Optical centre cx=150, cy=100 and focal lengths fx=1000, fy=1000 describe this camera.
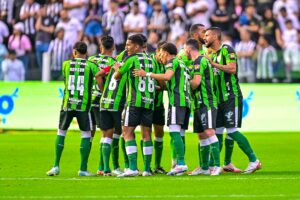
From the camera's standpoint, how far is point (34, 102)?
2553 centimetres

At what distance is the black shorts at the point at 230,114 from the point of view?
1608 cm

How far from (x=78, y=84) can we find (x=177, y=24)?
47.8 feet

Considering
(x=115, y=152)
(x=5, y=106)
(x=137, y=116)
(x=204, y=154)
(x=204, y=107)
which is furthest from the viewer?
(x=5, y=106)

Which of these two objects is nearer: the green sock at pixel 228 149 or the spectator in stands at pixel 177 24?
the green sock at pixel 228 149

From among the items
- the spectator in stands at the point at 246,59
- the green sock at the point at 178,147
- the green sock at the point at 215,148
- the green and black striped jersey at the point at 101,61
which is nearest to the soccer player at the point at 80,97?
the green and black striped jersey at the point at 101,61

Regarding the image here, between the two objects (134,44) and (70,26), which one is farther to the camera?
(70,26)

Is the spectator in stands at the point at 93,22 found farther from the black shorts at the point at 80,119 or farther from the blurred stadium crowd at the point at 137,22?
the black shorts at the point at 80,119

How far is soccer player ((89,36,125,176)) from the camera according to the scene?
15641 millimetres

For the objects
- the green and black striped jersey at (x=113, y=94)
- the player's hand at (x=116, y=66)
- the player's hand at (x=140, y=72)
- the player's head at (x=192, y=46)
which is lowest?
the green and black striped jersey at (x=113, y=94)

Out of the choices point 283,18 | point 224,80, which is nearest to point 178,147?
point 224,80

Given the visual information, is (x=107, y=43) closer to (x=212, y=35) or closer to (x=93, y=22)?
(x=212, y=35)

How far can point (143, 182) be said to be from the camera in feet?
47.5

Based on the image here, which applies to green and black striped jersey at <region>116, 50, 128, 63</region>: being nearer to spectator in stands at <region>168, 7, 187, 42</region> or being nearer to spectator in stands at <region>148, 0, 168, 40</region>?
spectator in stands at <region>168, 7, 187, 42</region>

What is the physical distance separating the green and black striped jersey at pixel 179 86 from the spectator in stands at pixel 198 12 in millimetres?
14933
